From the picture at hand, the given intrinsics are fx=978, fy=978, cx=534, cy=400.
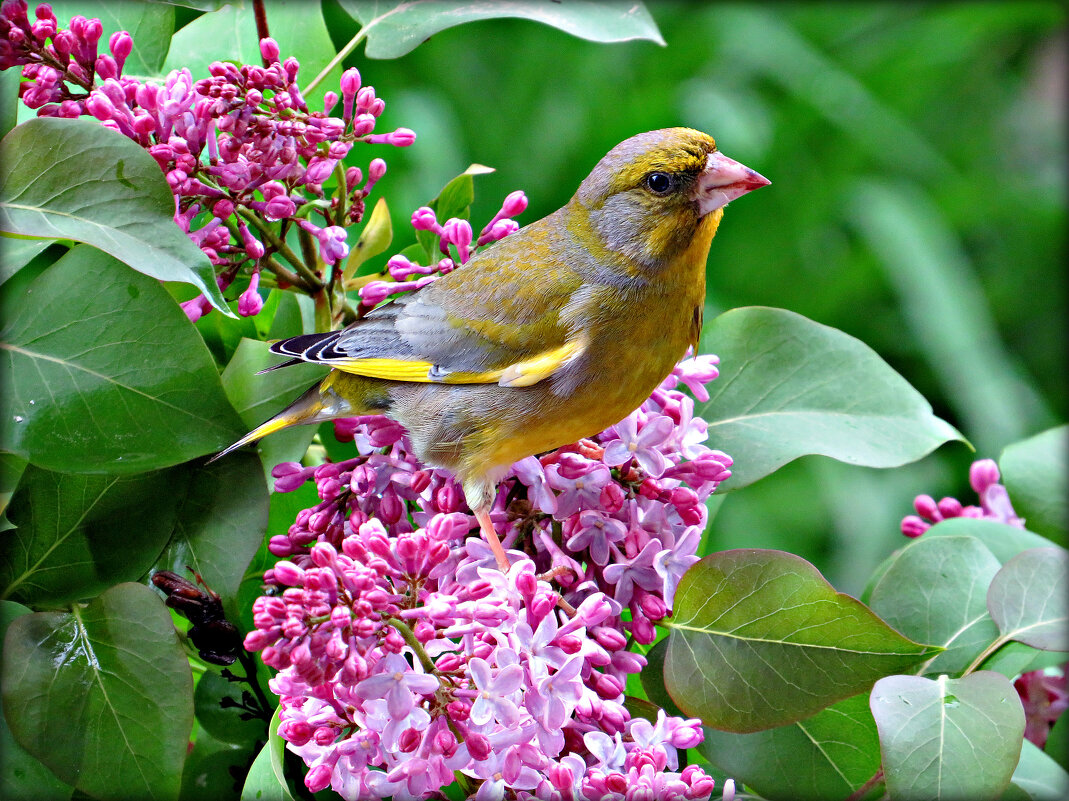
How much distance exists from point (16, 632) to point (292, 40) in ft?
1.55

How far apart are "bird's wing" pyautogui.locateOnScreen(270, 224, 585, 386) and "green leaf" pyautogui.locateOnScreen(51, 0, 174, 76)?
0.79ft

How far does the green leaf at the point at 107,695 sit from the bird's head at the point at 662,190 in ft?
1.44

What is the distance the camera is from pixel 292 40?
76cm

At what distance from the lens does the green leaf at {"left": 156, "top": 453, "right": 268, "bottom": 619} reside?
1.93ft

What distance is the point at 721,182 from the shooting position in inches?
29.3

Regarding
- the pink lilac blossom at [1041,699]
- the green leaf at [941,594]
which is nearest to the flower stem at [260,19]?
the green leaf at [941,594]

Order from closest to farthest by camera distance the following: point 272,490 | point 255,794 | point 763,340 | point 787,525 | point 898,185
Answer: point 255,794 → point 272,490 → point 763,340 → point 787,525 → point 898,185

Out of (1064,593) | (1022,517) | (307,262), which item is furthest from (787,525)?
(307,262)

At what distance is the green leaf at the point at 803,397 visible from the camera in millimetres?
735

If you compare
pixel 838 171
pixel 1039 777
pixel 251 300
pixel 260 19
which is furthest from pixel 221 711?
pixel 838 171

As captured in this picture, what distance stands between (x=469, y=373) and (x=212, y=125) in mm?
261

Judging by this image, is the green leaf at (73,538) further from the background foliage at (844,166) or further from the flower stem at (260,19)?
the background foliage at (844,166)

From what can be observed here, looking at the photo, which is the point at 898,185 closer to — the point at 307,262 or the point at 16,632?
the point at 307,262

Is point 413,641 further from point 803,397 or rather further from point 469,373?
point 803,397
